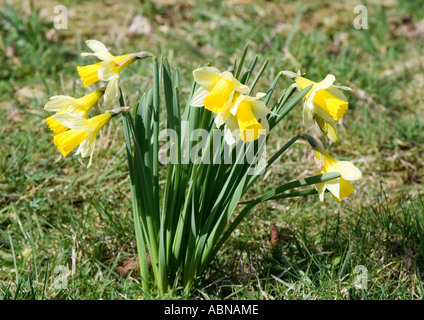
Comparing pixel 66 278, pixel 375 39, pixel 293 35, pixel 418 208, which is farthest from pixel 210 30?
pixel 66 278

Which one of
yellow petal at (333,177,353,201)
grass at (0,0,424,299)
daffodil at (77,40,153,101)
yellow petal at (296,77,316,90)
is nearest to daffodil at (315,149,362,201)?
yellow petal at (333,177,353,201)

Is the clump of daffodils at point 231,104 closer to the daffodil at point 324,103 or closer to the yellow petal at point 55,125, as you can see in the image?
the daffodil at point 324,103

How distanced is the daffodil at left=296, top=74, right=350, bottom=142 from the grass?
0.55 m

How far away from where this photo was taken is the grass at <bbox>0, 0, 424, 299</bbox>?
204 centimetres

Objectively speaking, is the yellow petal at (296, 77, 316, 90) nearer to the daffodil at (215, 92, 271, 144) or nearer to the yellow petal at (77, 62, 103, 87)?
the daffodil at (215, 92, 271, 144)

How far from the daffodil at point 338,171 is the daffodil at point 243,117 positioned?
268 mm

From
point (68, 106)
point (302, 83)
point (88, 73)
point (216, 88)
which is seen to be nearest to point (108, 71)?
point (88, 73)

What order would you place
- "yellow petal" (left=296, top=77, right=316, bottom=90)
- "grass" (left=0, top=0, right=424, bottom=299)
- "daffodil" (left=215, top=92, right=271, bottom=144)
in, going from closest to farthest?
"daffodil" (left=215, top=92, right=271, bottom=144) → "yellow petal" (left=296, top=77, right=316, bottom=90) → "grass" (left=0, top=0, right=424, bottom=299)

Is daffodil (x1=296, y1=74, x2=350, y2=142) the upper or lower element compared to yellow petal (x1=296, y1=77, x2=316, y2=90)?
lower

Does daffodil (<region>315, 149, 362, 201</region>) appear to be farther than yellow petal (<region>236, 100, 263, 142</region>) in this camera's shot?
Yes

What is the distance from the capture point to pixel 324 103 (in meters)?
1.61

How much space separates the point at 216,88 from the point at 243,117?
0.11m

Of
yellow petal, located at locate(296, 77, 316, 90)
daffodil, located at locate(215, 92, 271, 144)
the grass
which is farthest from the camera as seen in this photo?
the grass

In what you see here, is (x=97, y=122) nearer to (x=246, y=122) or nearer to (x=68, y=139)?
(x=68, y=139)
